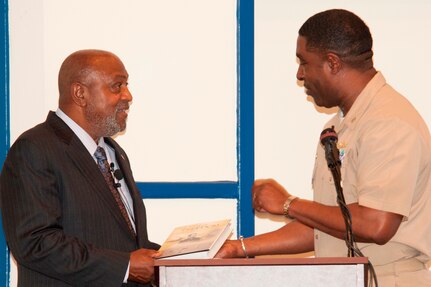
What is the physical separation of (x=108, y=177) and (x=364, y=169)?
4.18ft

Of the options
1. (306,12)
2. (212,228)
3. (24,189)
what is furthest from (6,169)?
(306,12)

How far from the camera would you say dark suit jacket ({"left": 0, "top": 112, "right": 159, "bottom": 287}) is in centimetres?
347

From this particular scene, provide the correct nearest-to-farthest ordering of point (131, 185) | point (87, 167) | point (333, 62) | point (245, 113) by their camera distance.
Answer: point (333, 62), point (87, 167), point (131, 185), point (245, 113)

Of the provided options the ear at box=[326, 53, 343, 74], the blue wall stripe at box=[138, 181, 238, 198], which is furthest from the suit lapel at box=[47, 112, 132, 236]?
the blue wall stripe at box=[138, 181, 238, 198]

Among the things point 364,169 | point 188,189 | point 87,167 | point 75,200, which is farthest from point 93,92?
point 364,169

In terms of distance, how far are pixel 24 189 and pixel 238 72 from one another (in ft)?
6.24

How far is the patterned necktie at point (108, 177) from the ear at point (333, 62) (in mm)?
1163

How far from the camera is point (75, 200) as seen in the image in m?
3.61

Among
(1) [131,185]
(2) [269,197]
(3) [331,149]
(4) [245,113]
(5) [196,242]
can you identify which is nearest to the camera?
(3) [331,149]

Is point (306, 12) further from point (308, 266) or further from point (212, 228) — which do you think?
point (308, 266)

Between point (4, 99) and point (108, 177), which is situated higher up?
point (4, 99)

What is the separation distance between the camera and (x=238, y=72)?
5012 mm

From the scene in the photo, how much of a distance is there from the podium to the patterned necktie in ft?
3.53

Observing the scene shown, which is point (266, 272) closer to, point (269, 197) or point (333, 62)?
point (269, 197)
